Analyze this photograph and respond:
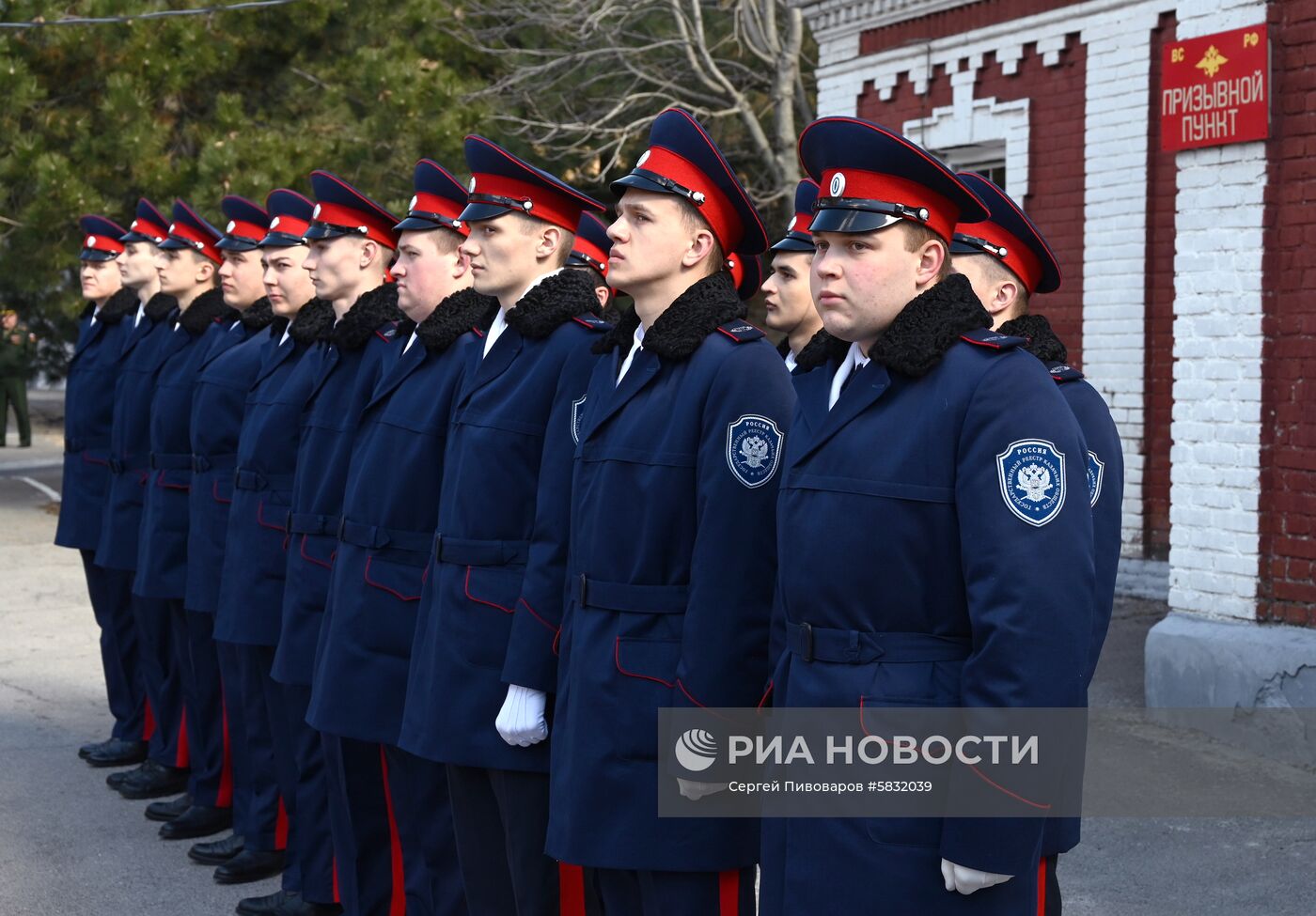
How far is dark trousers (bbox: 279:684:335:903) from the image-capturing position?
499 centimetres

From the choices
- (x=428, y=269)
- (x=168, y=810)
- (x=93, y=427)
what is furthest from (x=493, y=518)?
(x=93, y=427)

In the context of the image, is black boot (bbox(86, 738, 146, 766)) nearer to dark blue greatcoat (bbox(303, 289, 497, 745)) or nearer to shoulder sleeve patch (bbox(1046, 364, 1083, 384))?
dark blue greatcoat (bbox(303, 289, 497, 745))

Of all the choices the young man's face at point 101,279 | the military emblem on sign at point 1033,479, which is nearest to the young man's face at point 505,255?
the military emblem on sign at point 1033,479

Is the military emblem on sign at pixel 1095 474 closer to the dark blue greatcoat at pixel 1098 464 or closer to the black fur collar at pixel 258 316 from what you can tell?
the dark blue greatcoat at pixel 1098 464

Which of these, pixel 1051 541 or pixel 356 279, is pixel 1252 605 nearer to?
pixel 356 279

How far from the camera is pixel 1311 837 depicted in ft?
18.5

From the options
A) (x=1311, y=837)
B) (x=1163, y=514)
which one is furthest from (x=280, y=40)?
(x=1311, y=837)

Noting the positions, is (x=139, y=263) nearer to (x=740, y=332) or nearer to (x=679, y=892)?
(x=740, y=332)

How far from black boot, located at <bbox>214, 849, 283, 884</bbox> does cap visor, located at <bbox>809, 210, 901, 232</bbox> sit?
3529 millimetres

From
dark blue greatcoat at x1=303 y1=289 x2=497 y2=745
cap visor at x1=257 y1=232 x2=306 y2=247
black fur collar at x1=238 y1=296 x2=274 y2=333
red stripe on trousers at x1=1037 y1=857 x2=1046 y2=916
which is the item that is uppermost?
cap visor at x1=257 y1=232 x2=306 y2=247

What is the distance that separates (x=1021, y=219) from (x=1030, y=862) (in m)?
2.03

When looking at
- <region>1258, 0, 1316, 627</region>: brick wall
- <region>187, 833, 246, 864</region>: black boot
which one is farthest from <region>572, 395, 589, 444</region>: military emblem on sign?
<region>1258, 0, 1316, 627</region>: brick wall

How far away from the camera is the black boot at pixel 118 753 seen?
6.89 meters

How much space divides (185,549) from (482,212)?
2616 mm
